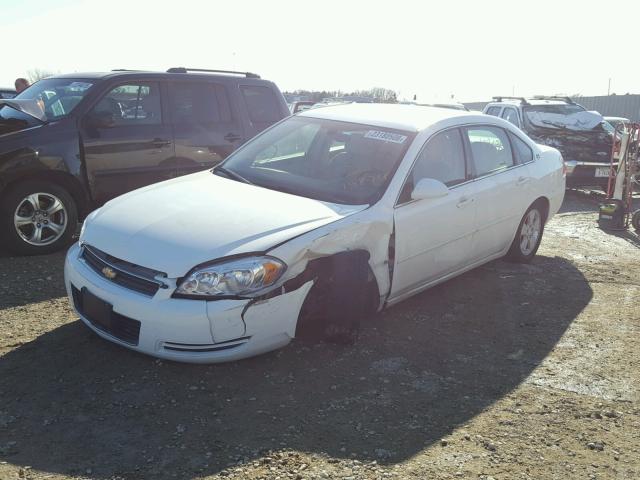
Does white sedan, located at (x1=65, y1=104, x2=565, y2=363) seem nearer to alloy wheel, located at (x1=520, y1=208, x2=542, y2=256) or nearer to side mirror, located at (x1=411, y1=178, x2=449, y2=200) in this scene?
side mirror, located at (x1=411, y1=178, x2=449, y2=200)

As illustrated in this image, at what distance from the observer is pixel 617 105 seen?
28.0 metres

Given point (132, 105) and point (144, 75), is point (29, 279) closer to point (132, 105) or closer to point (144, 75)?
point (132, 105)

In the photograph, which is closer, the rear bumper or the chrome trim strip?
the chrome trim strip

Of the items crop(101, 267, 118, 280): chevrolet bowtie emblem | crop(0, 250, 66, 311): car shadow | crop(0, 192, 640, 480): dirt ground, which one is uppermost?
crop(101, 267, 118, 280): chevrolet bowtie emblem

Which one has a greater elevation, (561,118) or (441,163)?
(561,118)

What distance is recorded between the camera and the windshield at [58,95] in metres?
6.07

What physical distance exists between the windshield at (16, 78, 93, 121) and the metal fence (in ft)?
84.5

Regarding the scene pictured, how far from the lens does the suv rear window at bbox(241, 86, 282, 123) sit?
7277mm

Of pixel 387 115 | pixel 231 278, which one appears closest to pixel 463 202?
pixel 387 115

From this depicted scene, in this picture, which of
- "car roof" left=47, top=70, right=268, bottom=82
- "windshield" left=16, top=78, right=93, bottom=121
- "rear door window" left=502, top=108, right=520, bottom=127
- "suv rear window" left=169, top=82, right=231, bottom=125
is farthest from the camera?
"rear door window" left=502, top=108, right=520, bottom=127

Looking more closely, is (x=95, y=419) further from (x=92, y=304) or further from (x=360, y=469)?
(x=360, y=469)

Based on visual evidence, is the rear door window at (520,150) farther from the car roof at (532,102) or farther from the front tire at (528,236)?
the car roof at (532,102)

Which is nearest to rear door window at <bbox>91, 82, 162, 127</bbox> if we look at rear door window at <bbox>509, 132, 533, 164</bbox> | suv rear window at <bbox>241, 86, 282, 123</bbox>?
suv rear window at <bbox>241, 86, 282, 123</bbox>

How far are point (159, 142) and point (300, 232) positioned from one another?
343cm
